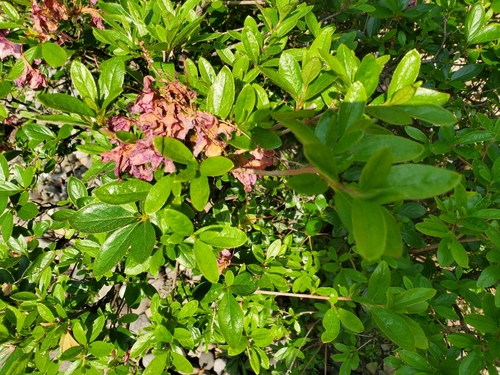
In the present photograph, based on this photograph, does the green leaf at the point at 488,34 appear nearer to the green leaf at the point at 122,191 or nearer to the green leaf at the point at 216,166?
the green leaf at the point at 216,166

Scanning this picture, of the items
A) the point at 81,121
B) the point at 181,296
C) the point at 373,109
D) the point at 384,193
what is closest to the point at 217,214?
the point at 181,296

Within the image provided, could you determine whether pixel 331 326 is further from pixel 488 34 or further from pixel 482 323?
pixel 488 34

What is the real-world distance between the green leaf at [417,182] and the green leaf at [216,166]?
1.10 ft

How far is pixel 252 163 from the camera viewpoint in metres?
0.98

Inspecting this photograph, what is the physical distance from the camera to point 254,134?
3.04 ft

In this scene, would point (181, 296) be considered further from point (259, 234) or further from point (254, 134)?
point (254, 134)

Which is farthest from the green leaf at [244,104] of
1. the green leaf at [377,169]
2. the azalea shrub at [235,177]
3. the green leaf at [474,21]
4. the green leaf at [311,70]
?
the green leaf at [474,21]

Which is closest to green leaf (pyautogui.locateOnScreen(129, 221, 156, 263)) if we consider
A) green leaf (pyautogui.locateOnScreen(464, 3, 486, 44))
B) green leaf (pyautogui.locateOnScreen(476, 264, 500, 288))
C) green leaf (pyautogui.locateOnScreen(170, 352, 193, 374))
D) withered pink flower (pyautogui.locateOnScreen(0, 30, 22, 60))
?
green leaf (pyautogui.locateOnScreen(170, 352, 193, 374))

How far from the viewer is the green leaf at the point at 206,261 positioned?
908 millimetres

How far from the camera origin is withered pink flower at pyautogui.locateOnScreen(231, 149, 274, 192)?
3.11 ft

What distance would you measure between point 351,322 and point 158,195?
0.69 metres

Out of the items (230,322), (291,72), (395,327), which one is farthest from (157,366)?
(291,72)

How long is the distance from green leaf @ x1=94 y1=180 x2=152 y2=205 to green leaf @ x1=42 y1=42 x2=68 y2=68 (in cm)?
48

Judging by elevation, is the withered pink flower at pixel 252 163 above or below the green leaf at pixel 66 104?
below
